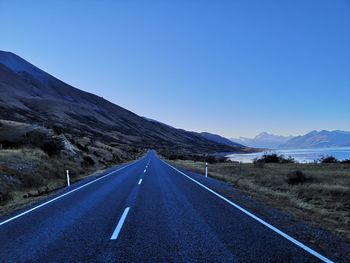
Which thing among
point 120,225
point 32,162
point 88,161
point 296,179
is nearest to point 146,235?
point 120,225

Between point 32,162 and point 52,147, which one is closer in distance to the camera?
point 32,162

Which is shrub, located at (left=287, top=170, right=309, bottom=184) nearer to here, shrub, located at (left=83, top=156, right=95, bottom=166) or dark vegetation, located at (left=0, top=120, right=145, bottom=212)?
dark vegetation, located at (left=0, top=120, right=145, bottom=212)

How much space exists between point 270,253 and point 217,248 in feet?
3.17

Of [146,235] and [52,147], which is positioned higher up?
[52,147]

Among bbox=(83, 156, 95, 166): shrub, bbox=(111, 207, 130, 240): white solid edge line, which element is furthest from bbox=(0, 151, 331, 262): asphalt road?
bbox=(83, 156, 95, 166): shrub

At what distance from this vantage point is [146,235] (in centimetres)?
718

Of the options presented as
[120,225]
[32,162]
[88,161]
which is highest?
[32,162]

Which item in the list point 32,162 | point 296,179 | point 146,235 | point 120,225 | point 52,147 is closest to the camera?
point 146,235

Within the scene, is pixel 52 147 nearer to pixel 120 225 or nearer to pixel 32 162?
pixel 32 162

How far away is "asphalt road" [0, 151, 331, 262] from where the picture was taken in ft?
19.0

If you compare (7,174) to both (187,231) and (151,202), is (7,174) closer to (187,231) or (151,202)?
(151,202)

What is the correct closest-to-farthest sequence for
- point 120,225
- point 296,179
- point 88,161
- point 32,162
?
point 120,225, point 296,179, point 32,162, point 88,161

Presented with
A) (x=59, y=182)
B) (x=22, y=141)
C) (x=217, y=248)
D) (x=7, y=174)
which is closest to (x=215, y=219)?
(x=217, y=248)

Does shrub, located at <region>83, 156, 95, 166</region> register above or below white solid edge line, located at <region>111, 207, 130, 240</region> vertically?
above
